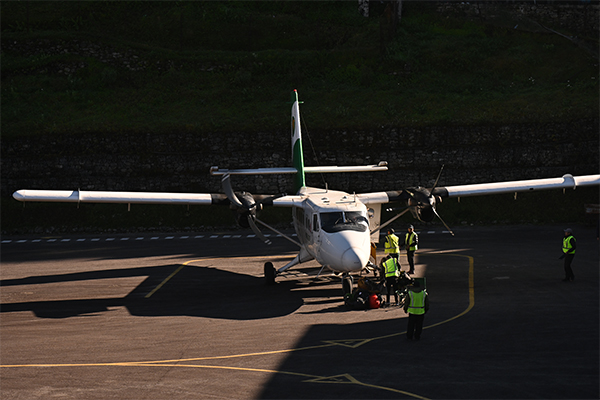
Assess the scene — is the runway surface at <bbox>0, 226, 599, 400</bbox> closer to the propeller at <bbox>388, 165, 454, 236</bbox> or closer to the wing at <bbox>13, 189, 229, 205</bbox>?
the propeller at <bbox>388, 165, 454, 236</bbox>

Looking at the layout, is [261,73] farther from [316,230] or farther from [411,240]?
[316,230]

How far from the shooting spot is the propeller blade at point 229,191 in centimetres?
2292

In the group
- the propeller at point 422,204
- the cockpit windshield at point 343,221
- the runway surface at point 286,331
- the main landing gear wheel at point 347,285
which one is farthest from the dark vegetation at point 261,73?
the main landing gear wheel at point 347,285

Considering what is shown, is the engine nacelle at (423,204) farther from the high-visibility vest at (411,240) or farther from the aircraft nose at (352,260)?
the aircraft nose at (352,260)

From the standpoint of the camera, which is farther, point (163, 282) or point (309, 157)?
point (309, 157)

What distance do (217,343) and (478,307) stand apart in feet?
29.4

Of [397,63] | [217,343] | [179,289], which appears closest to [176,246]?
[179,289]

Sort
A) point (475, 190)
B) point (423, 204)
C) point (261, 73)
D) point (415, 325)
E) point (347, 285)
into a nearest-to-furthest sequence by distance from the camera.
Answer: point (415, 325) → point (347, 285) → point (423, 204) → point (475, 190) → point (261, 73)

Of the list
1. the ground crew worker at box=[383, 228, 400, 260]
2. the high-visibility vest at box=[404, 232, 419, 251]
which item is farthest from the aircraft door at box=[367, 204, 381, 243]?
the high-visibility vest at box=[404, 232, 419, 251]

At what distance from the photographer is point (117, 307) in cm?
2183

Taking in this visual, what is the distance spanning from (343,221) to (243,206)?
170 inches

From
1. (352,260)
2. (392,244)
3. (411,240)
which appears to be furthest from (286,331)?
(411,240)

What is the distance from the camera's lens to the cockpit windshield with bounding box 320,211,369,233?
21156 millimetres

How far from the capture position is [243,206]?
23219mm
